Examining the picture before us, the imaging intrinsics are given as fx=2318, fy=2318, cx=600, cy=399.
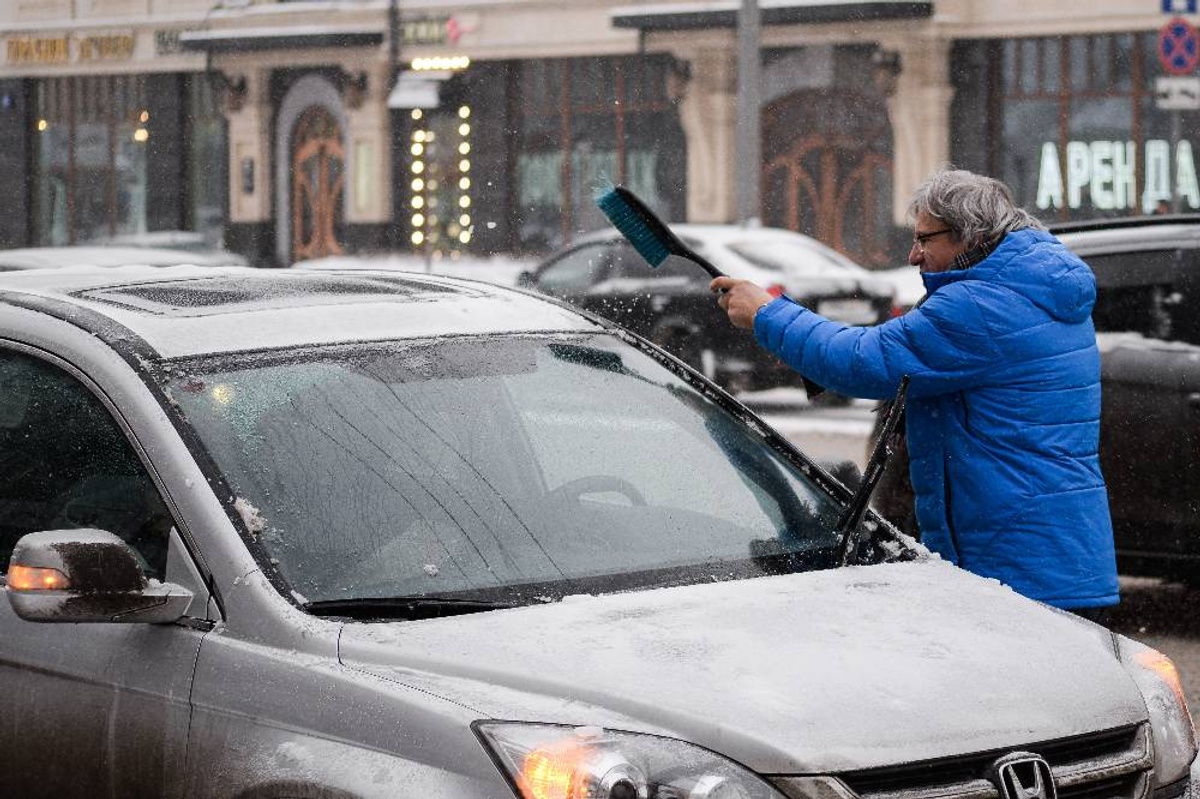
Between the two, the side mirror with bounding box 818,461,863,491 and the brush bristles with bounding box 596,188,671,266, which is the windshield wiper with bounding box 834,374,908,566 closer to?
the side mirror with bounding box 818,461,863,491

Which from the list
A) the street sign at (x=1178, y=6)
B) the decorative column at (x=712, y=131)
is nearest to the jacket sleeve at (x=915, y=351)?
the street sign at (x=1178, y=6)

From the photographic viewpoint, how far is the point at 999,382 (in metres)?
4.98

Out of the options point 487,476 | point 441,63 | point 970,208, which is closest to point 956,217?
point 970,208

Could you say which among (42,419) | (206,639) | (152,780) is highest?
(42,419)

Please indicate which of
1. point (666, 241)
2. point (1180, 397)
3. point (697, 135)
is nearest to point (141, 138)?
point (697, 135)

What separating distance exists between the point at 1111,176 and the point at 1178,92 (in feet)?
42.3

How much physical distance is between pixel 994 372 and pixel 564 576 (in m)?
1.35

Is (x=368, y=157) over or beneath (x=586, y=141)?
beneath

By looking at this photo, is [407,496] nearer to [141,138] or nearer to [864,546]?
[864,546]

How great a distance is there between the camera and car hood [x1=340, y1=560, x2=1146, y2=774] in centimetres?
337

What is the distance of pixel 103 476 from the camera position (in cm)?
427

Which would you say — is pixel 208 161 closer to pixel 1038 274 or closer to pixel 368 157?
pixel 368 157

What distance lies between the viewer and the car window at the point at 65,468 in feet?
13.5

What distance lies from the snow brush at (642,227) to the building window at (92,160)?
123 feet
